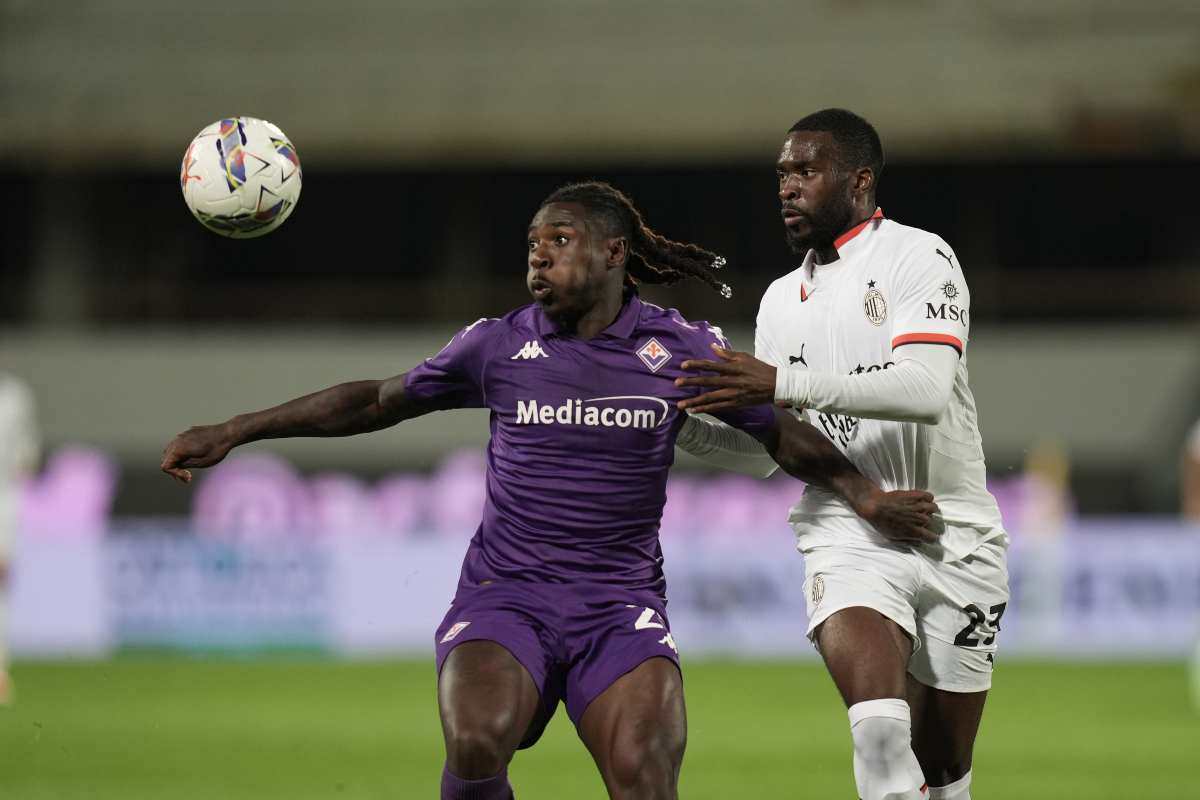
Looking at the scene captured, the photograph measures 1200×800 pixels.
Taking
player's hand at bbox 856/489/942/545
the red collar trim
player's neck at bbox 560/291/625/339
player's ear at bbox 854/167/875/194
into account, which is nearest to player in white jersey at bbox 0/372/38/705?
player's neck at bbox 560/291/625/339

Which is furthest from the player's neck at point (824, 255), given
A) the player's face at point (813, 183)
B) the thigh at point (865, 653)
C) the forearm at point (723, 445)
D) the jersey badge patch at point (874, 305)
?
the thigh at point (865, 653)

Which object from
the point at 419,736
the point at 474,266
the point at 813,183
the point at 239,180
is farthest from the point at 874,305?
the point at 474,266

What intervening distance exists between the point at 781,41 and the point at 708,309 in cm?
379

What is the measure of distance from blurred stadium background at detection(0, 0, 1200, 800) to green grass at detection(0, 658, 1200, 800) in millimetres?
1065

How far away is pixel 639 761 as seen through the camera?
206 inches

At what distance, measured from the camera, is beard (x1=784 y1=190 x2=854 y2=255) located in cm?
601

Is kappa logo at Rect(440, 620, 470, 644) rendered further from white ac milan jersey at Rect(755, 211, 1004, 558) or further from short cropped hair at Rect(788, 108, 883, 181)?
short cropped hair at Rect(788, 108, 883, 181)

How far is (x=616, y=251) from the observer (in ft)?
19.1

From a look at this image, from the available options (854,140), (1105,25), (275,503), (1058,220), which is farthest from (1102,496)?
(854,140)

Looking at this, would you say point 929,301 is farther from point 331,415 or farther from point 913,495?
point 331,415

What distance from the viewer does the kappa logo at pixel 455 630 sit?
18.2 feet

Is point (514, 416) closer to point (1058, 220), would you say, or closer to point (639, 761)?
point (639, 761)

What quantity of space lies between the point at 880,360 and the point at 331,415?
1742mm

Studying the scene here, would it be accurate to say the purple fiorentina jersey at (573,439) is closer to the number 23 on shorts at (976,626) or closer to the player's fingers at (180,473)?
the player's fingers at (180,473)
